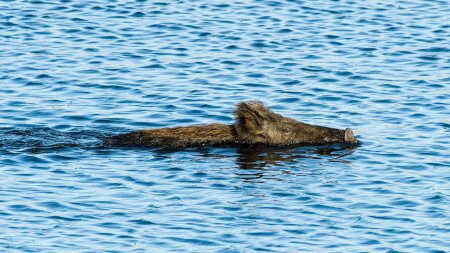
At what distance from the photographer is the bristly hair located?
16891mm

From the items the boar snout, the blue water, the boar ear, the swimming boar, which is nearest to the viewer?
the blue water

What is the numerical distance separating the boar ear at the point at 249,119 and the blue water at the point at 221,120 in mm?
416

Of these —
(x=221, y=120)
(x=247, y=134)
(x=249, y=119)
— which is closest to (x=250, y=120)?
(x=249, y=119)

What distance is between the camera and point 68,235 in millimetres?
12750

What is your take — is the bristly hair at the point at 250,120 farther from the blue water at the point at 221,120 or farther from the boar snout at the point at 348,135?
the boar snout at the point at 348,135

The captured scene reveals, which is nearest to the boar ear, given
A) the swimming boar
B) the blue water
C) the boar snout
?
the swimming boar

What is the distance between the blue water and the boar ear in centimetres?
42

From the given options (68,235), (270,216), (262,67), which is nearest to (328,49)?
(262,67)

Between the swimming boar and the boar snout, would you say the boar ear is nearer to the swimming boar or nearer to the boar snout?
the swimming boar

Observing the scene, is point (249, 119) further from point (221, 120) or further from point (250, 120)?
point (221, 120)

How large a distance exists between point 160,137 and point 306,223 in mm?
3901

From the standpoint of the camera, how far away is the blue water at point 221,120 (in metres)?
13.1

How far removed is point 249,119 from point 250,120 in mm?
21

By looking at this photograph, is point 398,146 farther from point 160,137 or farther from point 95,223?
point 95,223
